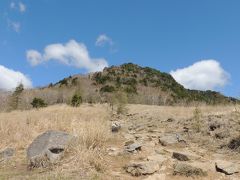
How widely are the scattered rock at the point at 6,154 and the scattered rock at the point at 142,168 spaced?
300 centimetres

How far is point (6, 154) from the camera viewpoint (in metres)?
8.84

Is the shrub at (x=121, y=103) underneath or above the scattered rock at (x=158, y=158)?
above

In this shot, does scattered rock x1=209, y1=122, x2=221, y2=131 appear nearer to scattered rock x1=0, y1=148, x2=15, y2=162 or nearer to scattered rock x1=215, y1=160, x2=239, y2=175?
scattered rock x1=215, y1=160, x2=239, y2=175

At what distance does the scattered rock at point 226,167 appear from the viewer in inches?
273

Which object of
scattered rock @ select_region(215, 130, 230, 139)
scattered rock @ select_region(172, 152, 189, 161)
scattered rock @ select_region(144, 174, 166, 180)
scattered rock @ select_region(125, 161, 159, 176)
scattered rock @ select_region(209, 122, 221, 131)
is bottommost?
scattered rock @ select_region(144, 174, 166, 180)

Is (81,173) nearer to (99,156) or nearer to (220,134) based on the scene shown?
(99,156)

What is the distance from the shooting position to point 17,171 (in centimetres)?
760

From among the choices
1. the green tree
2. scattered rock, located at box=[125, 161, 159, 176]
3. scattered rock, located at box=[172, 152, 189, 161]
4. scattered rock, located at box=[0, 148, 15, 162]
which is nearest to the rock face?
scattered rock, located at box=[0, 148, 15, 162]

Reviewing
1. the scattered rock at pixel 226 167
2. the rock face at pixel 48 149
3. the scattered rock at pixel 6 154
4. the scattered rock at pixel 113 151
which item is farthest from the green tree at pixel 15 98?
the scattered rock at pixel 226 167

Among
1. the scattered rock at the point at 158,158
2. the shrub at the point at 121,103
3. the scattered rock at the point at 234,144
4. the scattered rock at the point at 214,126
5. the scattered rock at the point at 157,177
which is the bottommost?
the scattered rock at the point at 157,177

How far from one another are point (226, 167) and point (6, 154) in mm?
4909

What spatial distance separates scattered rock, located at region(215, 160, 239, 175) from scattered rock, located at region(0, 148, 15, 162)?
181 inches

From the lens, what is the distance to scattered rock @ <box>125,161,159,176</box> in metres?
7.01

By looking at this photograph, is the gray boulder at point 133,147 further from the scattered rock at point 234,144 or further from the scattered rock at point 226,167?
the scattered rock at point 234,144
